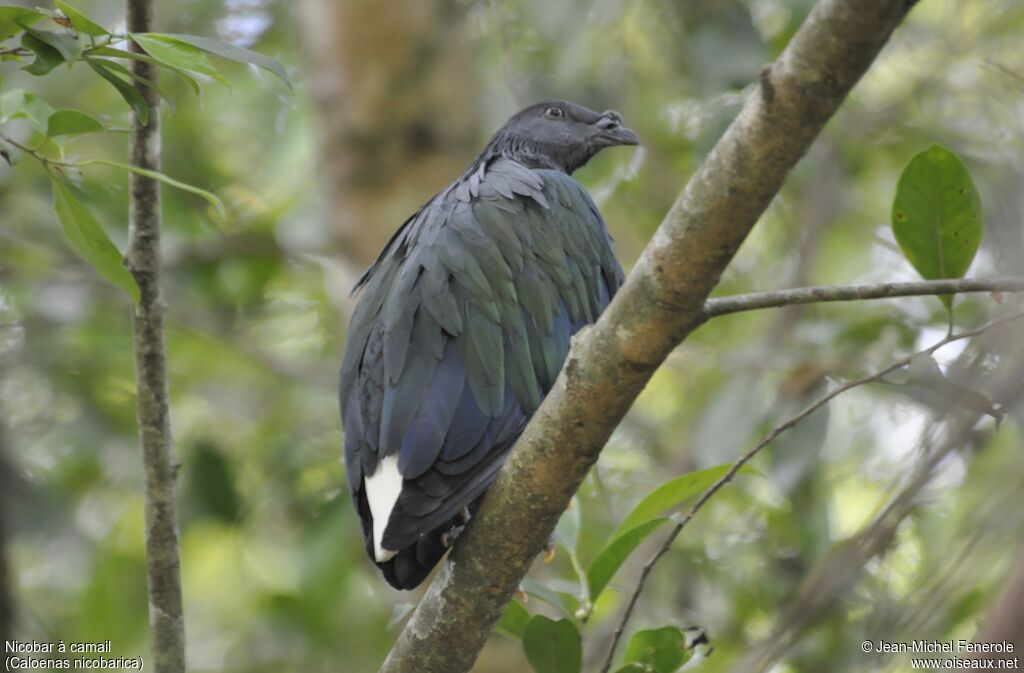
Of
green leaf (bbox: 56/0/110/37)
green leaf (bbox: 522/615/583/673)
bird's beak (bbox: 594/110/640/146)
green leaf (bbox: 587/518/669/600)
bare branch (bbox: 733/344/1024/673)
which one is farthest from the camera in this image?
bird's beak (bbox: 594/110/640/146)

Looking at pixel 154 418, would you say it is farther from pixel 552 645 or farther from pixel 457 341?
pixel 552 645

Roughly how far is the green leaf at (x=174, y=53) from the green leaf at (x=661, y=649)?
5.73 feet

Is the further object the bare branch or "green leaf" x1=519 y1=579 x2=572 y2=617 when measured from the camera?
"green leaf" x1=519 y1=579 x2=572 y2=617

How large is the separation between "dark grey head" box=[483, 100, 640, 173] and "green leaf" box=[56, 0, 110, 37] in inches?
109

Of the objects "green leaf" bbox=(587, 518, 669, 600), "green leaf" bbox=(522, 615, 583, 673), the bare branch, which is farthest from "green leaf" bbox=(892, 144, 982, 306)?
"green leaf" bbox=(522, 615, 583, 673)

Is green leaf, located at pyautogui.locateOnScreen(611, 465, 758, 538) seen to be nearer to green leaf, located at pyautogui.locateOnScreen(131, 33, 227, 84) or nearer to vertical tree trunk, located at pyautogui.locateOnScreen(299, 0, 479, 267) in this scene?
green leaf, located at pyautogui.locateOnScreen(131, 33, 227, 84)

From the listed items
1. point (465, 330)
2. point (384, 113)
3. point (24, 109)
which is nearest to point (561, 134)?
point (384, 113)

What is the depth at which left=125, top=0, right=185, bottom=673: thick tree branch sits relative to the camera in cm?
316

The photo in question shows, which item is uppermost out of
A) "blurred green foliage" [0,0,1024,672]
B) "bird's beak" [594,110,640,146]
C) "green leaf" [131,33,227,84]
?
"green leaf" [131,33,227,84]

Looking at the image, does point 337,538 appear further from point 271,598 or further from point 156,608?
point 156,608

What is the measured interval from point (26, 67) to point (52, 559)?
181 inches

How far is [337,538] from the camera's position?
5613mm

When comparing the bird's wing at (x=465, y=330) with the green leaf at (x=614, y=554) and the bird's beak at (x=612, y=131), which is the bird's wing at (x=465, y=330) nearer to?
the green leaf at (x=614, y=554)

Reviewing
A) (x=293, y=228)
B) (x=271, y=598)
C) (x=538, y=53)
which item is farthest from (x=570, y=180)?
(x=293, y=228)
